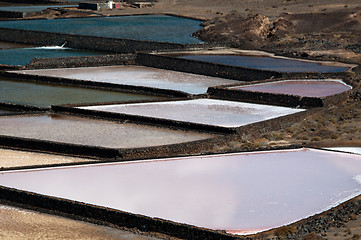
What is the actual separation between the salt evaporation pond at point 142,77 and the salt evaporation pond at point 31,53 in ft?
12.1

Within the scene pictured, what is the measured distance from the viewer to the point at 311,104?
3039cm

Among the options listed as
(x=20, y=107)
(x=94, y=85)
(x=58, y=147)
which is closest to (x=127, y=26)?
(x=94, y=85)

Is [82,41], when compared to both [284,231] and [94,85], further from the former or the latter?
[284,231]

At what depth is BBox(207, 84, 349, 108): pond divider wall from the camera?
A: 30.4 meters

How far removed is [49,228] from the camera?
17.9 metres

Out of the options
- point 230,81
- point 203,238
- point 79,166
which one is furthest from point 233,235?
point 230,81

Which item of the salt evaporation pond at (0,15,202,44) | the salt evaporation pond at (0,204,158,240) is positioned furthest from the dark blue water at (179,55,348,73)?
the salt evaporation pond at (0,204,158,240)

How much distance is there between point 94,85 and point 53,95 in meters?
2.32

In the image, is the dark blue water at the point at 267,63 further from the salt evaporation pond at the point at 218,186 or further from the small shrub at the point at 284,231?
the small shrub at the point at 284,231

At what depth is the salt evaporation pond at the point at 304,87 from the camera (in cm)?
3284

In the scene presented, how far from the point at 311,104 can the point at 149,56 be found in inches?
543

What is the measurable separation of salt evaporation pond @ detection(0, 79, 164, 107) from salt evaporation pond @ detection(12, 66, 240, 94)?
1.87 meters

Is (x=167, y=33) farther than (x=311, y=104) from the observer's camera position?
Yes

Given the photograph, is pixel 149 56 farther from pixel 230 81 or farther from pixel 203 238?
pixel 203 238
